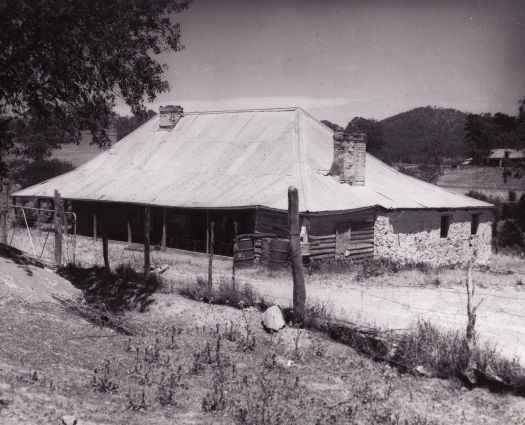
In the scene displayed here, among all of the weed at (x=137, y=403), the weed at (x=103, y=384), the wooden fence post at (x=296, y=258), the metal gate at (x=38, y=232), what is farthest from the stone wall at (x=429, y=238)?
the weed at (x=137, y=403)

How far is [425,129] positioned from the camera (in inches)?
5049

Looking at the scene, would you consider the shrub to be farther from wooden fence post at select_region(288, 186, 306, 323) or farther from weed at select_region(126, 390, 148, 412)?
weed at select_region(126, 390, 148, 412)

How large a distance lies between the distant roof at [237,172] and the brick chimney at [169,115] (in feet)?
1.11

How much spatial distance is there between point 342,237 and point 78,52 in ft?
34.4

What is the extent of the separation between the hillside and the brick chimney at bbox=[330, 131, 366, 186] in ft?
311

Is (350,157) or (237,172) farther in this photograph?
(237,172)

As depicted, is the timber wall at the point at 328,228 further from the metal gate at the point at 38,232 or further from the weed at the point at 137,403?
the weed at the point at 137,403

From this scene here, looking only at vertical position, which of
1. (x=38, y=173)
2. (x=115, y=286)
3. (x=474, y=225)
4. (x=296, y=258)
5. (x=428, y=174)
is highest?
(x=428, y=174)

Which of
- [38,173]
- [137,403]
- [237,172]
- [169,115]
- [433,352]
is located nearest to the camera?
[137,403]

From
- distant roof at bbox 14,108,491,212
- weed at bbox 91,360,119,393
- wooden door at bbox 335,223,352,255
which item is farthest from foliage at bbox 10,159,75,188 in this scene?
weed at bbox 91,360,119,393

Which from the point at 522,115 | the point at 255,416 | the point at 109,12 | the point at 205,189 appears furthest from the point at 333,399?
the point at 522,115

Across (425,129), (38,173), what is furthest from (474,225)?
(425,129)

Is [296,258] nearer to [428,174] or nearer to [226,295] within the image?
[226,295]

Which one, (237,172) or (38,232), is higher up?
(237,172)
